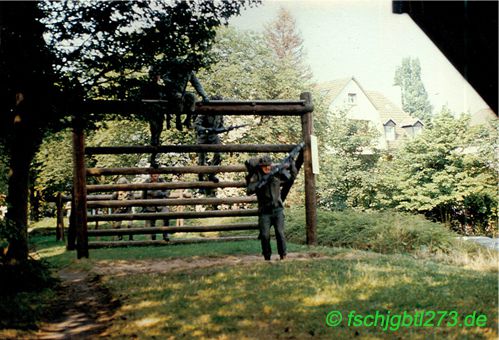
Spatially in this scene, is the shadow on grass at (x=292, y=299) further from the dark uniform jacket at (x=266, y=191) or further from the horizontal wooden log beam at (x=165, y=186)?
the horizontal wooden log beam at (x=165, y=186)

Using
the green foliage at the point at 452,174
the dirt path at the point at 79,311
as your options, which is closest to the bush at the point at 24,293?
the dirt path at the point at 79,311

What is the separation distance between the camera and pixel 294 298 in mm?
5988

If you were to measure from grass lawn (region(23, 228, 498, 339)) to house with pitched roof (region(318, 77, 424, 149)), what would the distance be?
3329 cm

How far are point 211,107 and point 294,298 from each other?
20.7 ft

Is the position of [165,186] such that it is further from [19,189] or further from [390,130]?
[390,130]

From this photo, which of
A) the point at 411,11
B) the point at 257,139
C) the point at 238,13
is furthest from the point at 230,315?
the point at 257,139

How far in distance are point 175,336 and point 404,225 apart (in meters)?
9.76

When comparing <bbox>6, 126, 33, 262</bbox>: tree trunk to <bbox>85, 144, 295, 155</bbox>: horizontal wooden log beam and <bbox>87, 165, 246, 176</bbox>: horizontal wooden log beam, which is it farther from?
<bbox>87, 165, 246, 176</bbox>: horizontal wooden log beam

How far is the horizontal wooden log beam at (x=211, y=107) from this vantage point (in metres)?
9.85

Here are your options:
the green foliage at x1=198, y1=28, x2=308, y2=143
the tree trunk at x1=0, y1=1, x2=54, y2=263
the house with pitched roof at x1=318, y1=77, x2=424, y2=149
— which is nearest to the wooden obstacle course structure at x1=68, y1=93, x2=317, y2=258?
the tree trunk at x1=0, y1=1, x2=54, y2=263

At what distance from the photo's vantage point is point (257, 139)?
29969 millimetres

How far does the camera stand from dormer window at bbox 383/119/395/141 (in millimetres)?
47381

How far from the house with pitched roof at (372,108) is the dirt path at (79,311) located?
3377 centimetres

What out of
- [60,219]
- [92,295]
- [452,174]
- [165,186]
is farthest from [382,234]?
[452,174]
